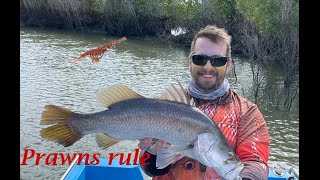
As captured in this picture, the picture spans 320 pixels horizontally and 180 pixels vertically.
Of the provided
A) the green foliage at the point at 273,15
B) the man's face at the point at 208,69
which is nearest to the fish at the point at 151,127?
the man's face at the point at 208,69

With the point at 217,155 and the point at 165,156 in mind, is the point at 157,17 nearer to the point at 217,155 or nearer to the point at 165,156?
the point at 165,156

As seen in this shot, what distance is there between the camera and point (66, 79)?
16250mm

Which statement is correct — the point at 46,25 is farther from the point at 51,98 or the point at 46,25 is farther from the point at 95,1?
the point at 51,98

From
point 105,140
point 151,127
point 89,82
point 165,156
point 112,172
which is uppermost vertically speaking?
point 151,127

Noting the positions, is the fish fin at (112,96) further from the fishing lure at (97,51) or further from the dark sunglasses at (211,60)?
the fishing lure at (97,51)

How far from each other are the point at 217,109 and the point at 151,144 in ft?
2.35

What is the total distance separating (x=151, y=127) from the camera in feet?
8.84

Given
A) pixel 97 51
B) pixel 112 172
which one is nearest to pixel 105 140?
pixel 112 172

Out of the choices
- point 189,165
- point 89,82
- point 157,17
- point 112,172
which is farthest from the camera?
point 157,17

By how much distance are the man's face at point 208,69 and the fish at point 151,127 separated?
55cm

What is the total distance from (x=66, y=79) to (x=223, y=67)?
13771mm

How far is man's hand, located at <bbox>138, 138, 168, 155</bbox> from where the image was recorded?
9.49ft
